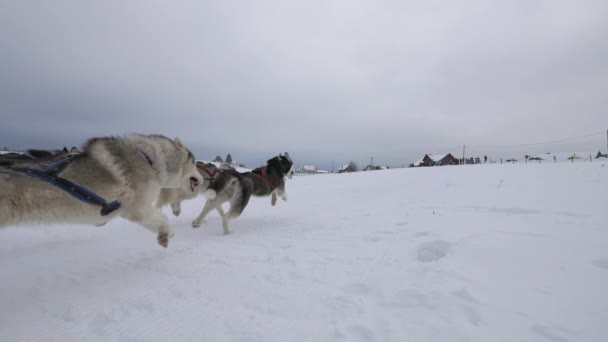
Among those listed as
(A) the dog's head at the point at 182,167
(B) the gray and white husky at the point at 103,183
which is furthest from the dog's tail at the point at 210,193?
(B) the gray and white husky at the point at 103,183

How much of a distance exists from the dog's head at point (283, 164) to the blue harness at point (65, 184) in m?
4.37

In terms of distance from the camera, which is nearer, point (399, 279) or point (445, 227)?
point (399, 279)

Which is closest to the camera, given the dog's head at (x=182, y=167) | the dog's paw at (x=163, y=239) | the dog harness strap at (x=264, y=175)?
the dog's paw at (x=163, y=239)

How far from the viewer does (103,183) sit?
2619mm

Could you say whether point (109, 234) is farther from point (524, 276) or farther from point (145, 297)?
point (524, 276)

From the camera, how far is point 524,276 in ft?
7.18

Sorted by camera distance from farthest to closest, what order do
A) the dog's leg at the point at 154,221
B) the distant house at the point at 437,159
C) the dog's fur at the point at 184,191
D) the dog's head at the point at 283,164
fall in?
the distant house at the point at 437,159 < the dog's head at the point at 283,164 < the dog's fur at the point at 184,191 < the dog's leg at the point at 154,221

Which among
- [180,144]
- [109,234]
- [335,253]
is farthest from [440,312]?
[109,234]

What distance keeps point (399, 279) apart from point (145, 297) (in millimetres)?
2469

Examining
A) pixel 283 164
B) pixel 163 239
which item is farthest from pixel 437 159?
pixel 163 239

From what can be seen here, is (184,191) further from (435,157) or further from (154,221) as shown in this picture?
(435,157)

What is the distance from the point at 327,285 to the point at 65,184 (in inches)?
108

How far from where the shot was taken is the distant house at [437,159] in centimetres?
6188

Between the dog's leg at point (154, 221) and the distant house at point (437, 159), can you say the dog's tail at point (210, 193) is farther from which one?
the distant house at point (437, 159)
